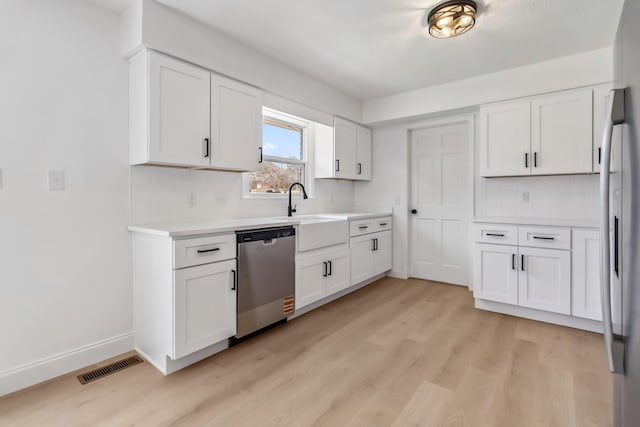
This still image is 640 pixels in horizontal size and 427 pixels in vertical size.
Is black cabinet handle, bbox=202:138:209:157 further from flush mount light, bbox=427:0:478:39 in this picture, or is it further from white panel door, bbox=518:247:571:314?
white panel door, bbox=518:247:571:314

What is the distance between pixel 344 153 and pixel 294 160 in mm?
693

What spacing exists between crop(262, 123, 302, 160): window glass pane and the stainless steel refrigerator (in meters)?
2.92

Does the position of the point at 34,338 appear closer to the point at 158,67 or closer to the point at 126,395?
the point at 126,395

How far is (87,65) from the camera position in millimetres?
2156

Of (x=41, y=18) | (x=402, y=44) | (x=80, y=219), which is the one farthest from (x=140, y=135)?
(x=402, y=44)

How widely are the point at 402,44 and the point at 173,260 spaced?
2.53 meters

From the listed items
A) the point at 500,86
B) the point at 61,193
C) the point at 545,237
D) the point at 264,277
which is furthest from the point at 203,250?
the point at 500,86

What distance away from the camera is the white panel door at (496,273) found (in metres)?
3.01

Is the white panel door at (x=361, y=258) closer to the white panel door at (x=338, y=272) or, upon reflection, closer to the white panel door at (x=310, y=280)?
the white panel door at (x=338, y=272)

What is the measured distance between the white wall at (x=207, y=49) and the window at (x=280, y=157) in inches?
15.5

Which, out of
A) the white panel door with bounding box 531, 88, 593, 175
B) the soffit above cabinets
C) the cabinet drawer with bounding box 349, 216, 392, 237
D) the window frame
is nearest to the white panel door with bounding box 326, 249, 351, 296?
the cabinet drawer with bounding box 349, 216, 392, 237

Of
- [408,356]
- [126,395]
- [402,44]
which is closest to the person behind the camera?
[126,395]

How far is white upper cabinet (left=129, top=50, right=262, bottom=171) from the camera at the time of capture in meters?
2.18

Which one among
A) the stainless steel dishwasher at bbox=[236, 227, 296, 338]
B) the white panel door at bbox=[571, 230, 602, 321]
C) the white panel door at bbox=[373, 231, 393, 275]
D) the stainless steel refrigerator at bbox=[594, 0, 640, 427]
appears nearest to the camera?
the stainless steel refrigerator at bbox=[594, 0, 640, 427]
